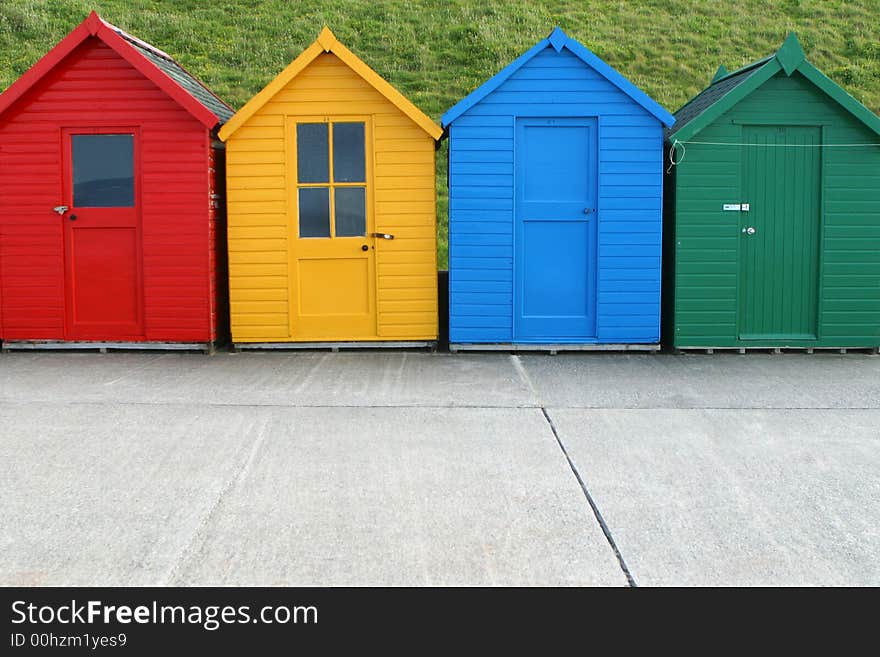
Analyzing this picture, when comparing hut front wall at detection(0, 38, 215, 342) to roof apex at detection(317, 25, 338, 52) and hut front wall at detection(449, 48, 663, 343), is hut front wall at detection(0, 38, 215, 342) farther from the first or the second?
hut front wall at detection(449, 48, 663, 343)

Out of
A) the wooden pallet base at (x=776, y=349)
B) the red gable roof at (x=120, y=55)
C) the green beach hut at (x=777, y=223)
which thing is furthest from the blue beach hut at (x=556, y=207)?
the red gable roof at (x=120, y=55)

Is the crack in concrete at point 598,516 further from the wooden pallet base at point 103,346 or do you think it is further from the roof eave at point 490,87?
the wooden pallet base at point 103,346

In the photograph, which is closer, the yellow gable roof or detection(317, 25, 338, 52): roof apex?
detection(317, 25, 338, 52): roof apex

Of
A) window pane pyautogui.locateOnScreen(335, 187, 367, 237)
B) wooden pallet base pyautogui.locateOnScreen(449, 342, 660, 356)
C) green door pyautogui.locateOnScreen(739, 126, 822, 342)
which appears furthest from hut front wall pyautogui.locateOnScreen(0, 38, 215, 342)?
green door pyautogui.locateOnScreen(739, 126, 822, 342)

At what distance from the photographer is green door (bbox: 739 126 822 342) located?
9.49 meters

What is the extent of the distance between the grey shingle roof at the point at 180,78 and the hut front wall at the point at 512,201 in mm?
2535

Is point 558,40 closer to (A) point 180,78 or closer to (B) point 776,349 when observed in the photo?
(B) point 776,349

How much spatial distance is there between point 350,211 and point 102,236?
2.44 m

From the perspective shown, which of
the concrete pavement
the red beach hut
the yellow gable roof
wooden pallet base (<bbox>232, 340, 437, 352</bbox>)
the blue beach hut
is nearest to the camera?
the concrete pavement

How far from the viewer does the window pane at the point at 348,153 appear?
31.2 ft

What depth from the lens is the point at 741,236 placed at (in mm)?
9523

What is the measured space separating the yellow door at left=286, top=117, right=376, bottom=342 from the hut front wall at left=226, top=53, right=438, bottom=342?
81 millimetres

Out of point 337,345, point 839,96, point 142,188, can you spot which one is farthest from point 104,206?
point 839,96

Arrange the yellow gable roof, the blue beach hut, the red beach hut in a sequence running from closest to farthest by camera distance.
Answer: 1. the yellow gable roof
2. the blue beach hut
3. the red beach hut
